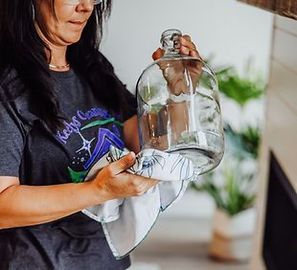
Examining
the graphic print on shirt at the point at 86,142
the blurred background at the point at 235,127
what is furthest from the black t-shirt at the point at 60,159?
the blurred background at the point at 235,127

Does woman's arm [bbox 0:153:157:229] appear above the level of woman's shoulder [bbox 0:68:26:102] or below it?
below

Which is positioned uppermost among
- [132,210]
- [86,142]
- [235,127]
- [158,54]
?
[158,54]

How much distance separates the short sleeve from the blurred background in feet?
0.71

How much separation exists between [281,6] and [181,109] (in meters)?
0.24

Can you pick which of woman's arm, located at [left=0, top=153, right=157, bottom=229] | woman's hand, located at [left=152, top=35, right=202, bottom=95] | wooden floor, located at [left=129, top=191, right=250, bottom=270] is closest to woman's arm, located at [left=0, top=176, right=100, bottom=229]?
woman's arm, located at [left=0, top=153, right=157, bottom=229]

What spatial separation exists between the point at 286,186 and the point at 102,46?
Result: 586 millimetres

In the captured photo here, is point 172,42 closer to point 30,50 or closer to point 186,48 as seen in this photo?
point 186,48

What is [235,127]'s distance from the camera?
7.49 ft

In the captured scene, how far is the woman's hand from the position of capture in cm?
105

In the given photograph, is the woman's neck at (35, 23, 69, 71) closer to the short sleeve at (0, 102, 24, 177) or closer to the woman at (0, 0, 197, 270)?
the woman at (0, 0, 197, 270)

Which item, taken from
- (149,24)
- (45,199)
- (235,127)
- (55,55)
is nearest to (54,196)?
(45,199)

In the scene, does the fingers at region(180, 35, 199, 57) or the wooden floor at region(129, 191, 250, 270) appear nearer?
the fingers at region(180, 35, 199, 57)

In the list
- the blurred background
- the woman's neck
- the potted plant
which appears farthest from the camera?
the potted plant

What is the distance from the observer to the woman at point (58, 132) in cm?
97
